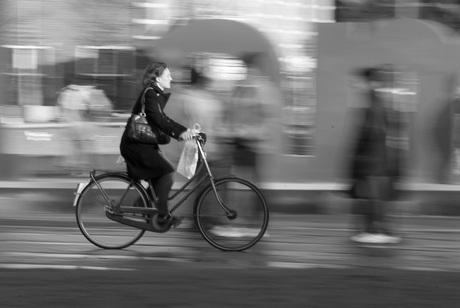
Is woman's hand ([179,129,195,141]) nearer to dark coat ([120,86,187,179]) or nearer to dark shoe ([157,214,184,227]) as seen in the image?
dark coat ([120,86,187,179])

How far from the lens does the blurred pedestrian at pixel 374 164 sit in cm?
948

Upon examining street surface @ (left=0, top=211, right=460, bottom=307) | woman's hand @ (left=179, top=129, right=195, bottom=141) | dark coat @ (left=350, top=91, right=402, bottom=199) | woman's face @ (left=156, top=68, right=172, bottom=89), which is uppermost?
woman's face @ (left=156, top=68, right=172, bottom=89)

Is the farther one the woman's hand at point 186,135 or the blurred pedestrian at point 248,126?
the blurred pedestrian at point 248,126

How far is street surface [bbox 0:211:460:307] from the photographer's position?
6.06 meters

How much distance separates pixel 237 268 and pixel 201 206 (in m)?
1.07

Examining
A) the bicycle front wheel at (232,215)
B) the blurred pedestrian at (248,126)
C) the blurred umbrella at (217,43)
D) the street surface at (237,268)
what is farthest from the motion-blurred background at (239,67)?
the bicycle front wheel at (232,215)

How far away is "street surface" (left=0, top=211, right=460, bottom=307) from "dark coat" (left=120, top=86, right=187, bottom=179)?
28.8 inches

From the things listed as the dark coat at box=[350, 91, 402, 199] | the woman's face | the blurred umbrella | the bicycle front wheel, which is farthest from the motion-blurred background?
the bicycle front wheel

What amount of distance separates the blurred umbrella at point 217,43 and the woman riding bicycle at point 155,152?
4.01m

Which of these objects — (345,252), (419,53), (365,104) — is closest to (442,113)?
(419,53)

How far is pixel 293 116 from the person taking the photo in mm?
12703

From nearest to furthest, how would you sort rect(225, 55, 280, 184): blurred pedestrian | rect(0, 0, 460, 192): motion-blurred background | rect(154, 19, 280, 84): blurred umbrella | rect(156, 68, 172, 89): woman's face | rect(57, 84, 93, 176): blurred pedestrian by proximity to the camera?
rect(156, 68, 172, 89): woman's face → rect(225, 55, 280, 184): blurred pedestrian → rect(0, 0, 460, 192): motion-blurred background → rect(154, 19, 280, 84): blurred umbrella → rect(57, 84, 93, 176): blurred pedestrian

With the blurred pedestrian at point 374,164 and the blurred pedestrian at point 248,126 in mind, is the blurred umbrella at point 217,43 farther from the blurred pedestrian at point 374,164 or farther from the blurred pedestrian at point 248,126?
the blurred pedestrian at point 374,164

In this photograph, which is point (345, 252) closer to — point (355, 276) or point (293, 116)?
point (355, 276)
